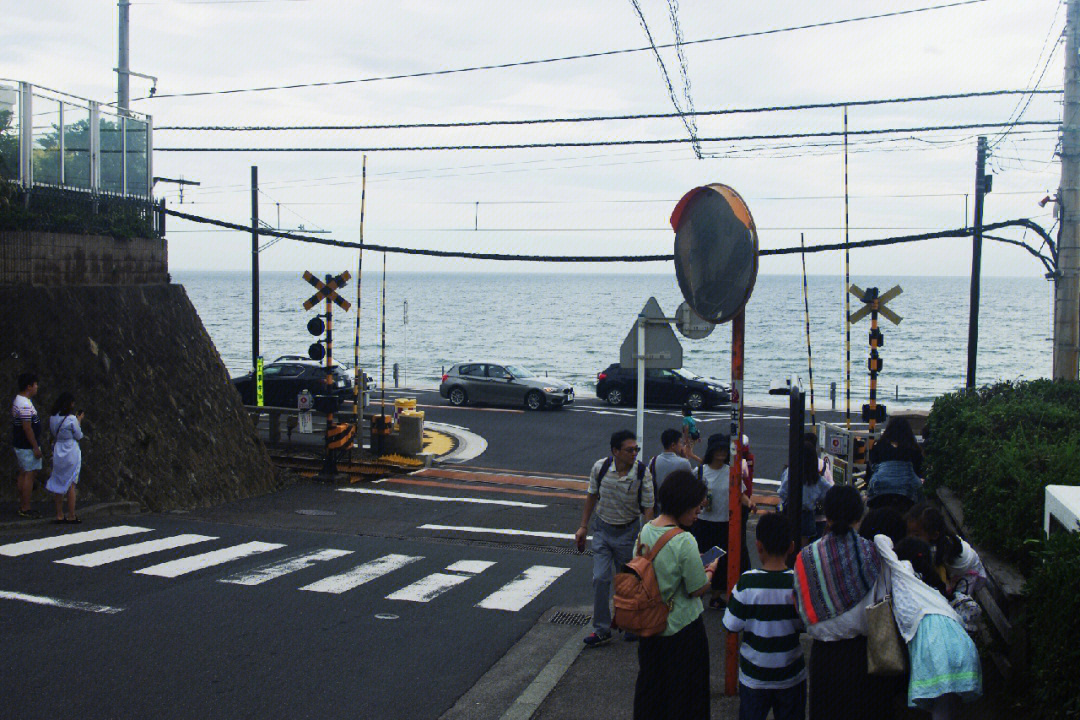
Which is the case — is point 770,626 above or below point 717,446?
below

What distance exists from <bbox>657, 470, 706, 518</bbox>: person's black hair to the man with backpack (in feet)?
7.34

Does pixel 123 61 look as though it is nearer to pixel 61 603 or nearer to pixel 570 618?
pixel 61 603

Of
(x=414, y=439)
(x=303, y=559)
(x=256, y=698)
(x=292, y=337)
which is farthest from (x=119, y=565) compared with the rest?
(x=292, y=337)

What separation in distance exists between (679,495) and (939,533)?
1.48 m

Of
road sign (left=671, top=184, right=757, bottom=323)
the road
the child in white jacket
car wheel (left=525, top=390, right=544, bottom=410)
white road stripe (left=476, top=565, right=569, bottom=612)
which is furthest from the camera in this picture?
car wheel (left=525, top=390, right=544, bottom=410)

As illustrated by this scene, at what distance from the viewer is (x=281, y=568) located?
409 inches

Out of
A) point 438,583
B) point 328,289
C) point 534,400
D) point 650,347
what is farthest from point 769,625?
point 534,400

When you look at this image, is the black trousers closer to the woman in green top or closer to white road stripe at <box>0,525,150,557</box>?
the woman in green top

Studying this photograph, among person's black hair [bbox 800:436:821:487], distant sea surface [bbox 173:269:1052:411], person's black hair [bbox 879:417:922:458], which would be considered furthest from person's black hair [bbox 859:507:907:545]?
distant sea surface [bbox 173:269:1052:411]

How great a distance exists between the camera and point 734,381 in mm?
5883

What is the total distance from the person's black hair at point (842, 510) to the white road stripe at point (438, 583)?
17.5 ft

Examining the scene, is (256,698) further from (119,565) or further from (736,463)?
(119,565)

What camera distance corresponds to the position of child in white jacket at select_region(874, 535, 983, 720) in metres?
4.40

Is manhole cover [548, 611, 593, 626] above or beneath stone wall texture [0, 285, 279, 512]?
beneath
